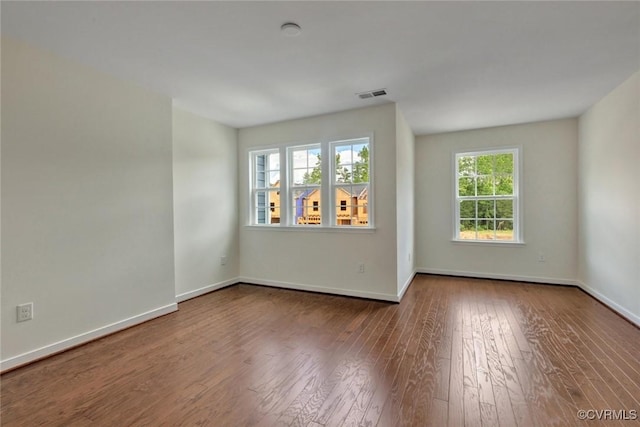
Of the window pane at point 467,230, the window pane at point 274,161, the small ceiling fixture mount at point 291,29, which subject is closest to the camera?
the small ceiling fixture mount at point 291,29

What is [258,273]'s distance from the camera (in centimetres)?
475

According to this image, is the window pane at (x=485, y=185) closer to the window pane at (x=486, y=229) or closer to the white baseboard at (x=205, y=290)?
the window pane at (x=486, y=229)

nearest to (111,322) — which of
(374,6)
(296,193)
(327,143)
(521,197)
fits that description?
(296,193)

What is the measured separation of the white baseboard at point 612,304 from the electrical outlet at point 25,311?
218 inches

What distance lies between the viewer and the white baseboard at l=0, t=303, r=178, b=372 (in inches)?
89.1

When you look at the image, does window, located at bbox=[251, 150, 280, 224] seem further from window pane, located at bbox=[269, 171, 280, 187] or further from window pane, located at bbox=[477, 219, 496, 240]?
window pane, located at bbox=[477, 219, 496, 240]

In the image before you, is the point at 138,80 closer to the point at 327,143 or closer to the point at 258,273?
the point at 327,143

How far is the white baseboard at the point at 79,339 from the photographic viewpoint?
2.26 m

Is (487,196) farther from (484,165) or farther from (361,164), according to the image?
(361,164)

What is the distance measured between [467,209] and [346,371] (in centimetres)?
405

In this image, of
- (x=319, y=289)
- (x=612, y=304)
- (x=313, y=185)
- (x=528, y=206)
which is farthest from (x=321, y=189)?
(x=612, y=304)

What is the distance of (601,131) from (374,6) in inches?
143
